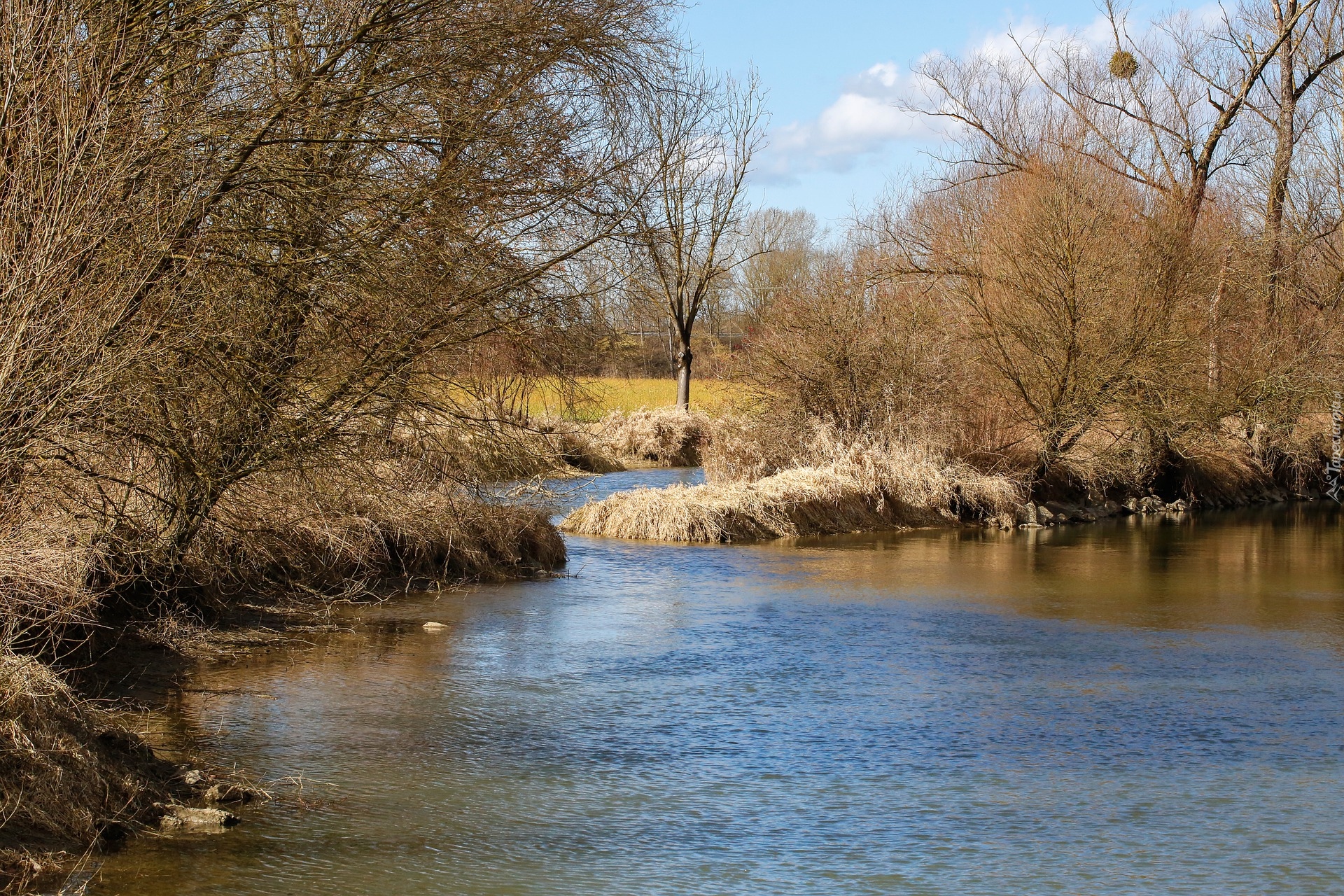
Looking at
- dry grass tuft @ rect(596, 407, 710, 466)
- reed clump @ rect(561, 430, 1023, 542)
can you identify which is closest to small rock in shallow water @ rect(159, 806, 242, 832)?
reed clump @ rect(561, 430, 1023, 542)

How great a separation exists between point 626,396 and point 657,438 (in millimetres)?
12915

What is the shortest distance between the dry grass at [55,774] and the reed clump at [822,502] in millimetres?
11442

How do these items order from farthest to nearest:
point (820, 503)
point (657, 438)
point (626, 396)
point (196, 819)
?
point (626, 396), point (657, 438), point (820, 503), point (196, 819)

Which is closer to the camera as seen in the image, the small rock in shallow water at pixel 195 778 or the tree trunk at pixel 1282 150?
the small rock in shallow water at pixel 195 778

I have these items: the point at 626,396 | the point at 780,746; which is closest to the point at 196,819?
the point at 780,746

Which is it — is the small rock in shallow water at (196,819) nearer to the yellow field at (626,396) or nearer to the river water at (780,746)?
the river water at (780,746)

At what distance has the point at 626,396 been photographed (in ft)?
145

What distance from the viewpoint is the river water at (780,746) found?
573 cm

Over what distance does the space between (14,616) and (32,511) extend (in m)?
0.62

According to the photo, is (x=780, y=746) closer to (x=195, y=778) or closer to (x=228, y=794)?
(x=228, y=794)

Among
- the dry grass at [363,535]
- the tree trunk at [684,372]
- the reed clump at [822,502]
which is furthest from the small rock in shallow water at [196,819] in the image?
the tree trunk at [684,372]

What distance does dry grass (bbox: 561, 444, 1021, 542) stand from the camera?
57.1 feet

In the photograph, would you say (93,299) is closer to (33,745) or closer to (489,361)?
(33,745)

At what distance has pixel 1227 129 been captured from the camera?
2834 cm
